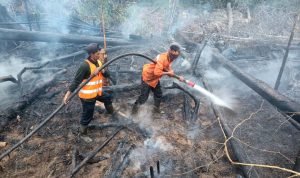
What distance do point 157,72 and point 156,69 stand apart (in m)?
0.07

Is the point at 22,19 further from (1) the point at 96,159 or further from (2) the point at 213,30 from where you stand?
(1) the point at 96,159

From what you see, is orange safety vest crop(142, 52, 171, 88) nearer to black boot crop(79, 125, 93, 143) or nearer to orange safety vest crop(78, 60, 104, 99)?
orange safety vest crop(78, 60, 104, 99)

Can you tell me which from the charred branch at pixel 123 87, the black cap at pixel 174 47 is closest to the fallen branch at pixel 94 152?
the charred branch at pixel 123 87

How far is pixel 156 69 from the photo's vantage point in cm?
545

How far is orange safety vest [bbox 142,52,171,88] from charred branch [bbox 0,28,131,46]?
5.72m

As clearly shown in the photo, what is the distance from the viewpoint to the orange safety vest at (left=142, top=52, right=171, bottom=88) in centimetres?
546

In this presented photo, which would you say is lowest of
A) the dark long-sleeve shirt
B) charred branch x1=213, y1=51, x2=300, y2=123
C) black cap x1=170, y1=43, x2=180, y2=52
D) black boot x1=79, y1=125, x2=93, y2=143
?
black boot x1=79, y1=125, x2=93, y2=143

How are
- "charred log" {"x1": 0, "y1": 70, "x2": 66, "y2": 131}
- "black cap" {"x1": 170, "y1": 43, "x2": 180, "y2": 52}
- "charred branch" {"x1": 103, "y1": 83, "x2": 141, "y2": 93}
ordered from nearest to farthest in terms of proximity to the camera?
"black cap" {"x1": 170, "y1": 43, "x2": 180, "y2": 52} → "charred log" {"x1": 0, "y1": 70, "x2": 66, "y2": 131} → "charred branch" {"x1": 103, "y1": 83, "x2": 141, "y2": 93}

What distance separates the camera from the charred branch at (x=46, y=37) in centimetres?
930

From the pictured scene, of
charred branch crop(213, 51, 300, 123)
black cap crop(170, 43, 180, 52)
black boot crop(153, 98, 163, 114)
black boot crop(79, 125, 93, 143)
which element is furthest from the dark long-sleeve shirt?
charred branch crop(213, 51, 300, 123)

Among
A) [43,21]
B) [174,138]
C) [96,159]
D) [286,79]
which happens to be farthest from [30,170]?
[43,21]

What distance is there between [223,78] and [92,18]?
938 cm

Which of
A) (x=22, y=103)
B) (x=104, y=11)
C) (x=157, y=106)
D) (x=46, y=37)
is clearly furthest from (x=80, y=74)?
(x=104, y=11)

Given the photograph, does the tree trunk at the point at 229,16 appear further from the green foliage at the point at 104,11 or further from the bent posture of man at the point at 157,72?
the bent posture of man at the point at 157,72
